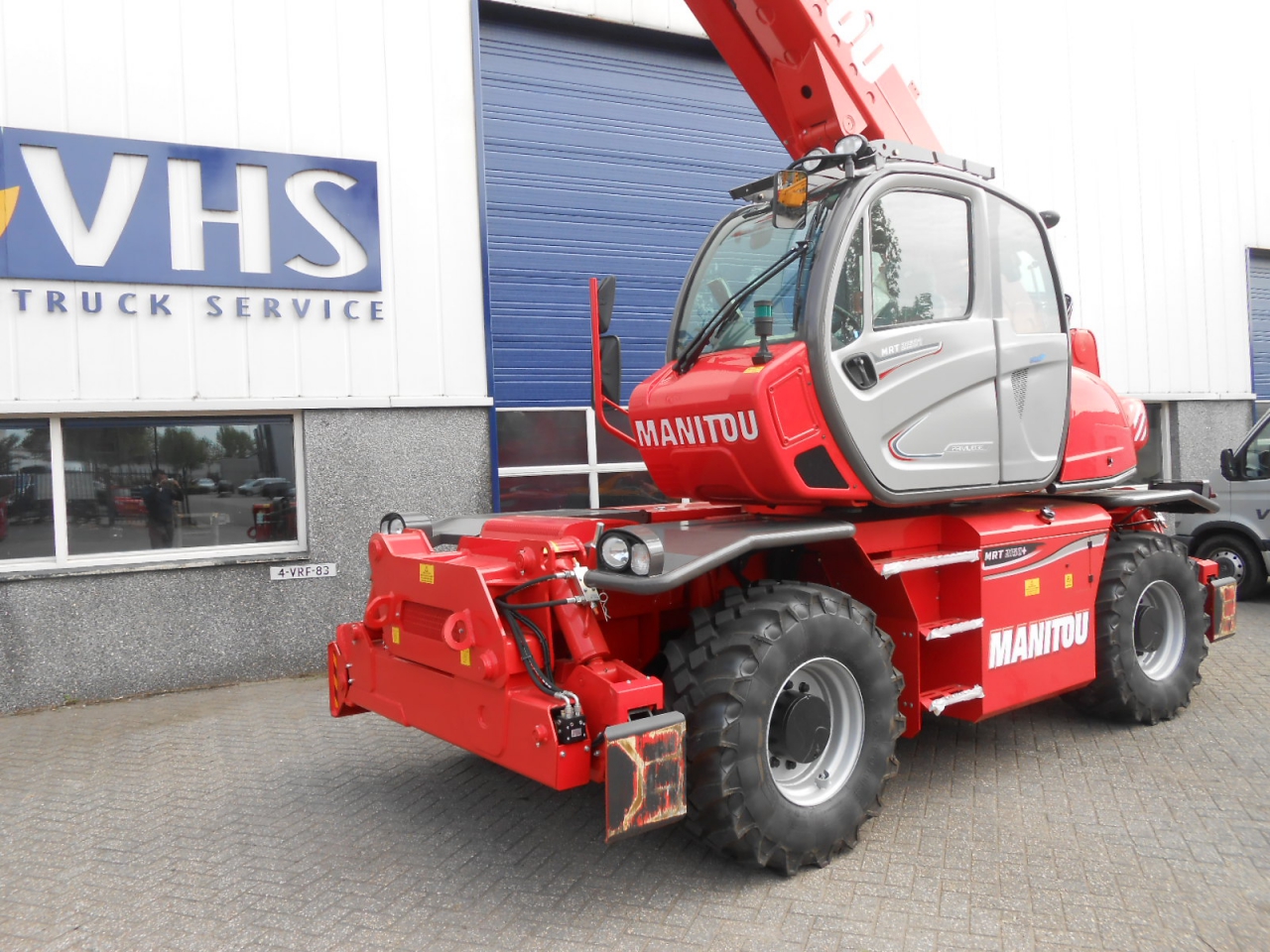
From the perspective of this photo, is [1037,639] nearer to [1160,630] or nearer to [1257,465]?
[1160,630]

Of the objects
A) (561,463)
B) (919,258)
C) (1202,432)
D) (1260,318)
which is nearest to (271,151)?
(561,463)

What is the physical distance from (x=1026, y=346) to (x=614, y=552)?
269 centimetres

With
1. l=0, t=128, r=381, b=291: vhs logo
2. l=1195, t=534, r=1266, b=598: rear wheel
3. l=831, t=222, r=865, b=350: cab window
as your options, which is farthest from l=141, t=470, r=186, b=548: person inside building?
l=1195, t=534, r=1266, b=598: rear wheel

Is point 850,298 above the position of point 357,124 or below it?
below

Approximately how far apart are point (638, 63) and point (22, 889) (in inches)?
330

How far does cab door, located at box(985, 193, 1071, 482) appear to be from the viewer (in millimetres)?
4859

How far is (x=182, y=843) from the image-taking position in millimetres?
4359

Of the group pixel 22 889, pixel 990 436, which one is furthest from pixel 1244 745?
pixel 22 889

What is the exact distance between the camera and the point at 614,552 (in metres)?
3.68

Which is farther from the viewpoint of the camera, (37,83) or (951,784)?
(37,83)

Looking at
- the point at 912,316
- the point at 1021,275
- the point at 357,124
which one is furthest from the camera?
the point at 357,124

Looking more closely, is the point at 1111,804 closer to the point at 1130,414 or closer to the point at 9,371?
the point at 1130,414

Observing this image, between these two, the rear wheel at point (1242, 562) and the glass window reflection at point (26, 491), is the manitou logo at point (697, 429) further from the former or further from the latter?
the rear wheel at point (1242, 562)

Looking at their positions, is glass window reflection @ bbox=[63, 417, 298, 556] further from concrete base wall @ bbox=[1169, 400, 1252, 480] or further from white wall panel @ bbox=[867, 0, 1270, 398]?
concrete base wall @ bbox=[1169, 400, 1252, 480]
